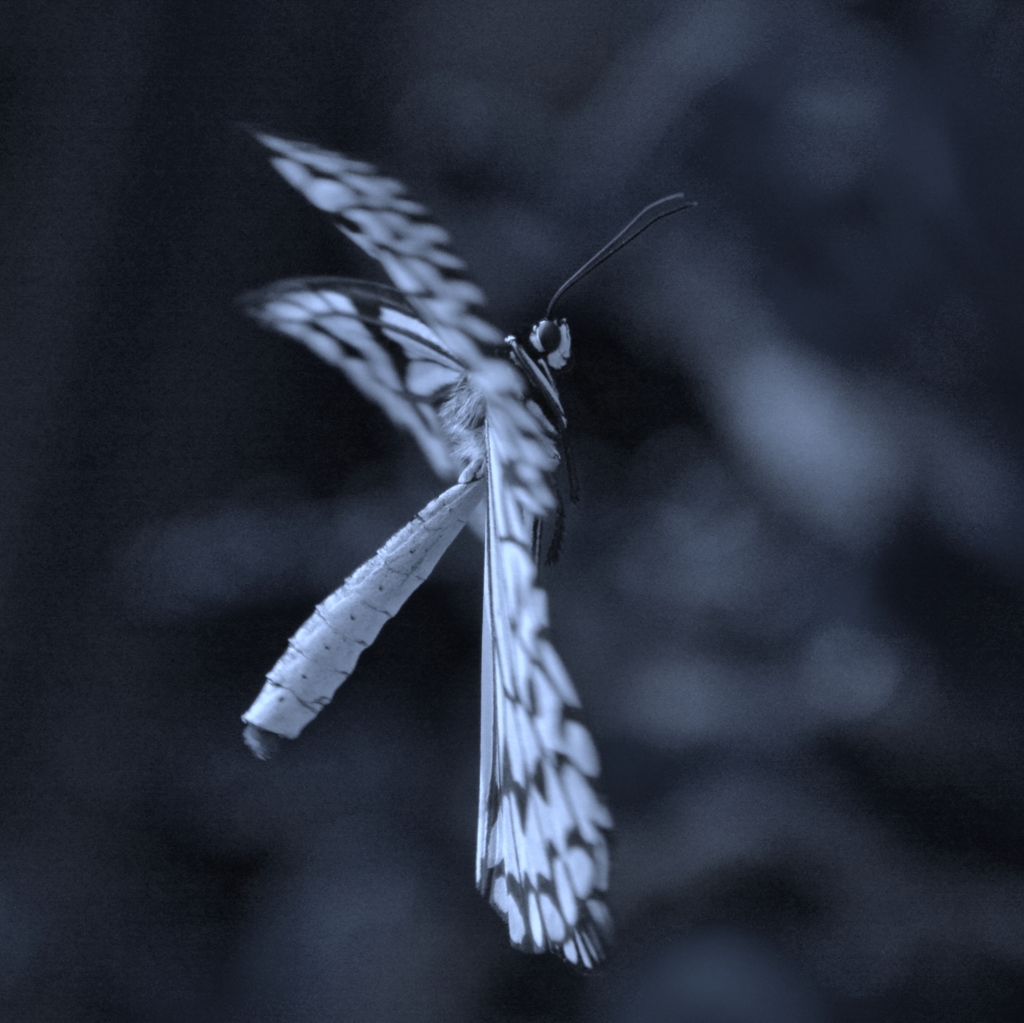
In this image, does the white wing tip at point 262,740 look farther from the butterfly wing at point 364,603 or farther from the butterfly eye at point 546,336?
the butterfly eye at point 546,336

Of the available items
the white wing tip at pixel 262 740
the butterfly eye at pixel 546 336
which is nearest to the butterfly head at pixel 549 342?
the butterfly eye at pixel 546 336

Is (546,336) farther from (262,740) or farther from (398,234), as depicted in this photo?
(262,740)

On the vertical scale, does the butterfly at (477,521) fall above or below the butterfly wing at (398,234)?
below

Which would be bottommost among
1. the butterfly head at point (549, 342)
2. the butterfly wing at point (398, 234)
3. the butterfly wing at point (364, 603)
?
the butterfly wing at point (364, 603)

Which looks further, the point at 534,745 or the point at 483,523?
the point at 483,523

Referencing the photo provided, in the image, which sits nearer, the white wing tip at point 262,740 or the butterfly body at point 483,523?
the butterfly body at point 483,523

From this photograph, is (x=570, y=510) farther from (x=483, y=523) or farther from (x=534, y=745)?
(x=534, y=745)

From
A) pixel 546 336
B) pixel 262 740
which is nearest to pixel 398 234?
pixel 546 336

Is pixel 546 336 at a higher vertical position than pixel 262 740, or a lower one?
higher

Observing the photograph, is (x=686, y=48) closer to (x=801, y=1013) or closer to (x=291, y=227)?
(x=291, y=227)
